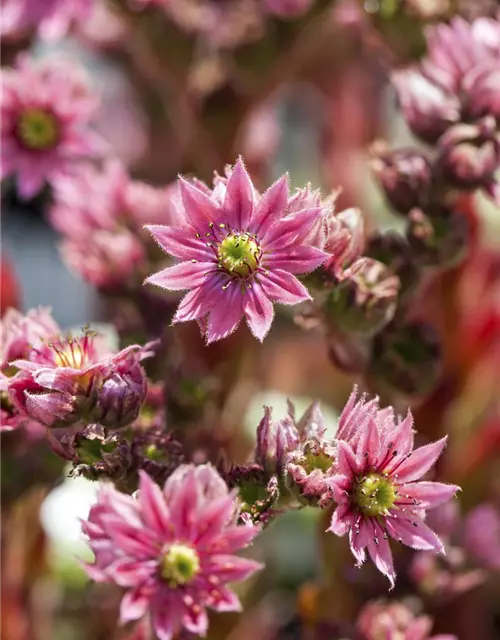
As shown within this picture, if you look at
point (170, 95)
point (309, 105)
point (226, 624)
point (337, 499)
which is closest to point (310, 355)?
point (170, 95)

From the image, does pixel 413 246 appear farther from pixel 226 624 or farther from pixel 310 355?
pixel 310 355

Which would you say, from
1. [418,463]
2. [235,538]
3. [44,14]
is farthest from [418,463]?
[44,14]

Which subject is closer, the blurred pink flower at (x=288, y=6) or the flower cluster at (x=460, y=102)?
the flower cluster at (x=460, y=102)

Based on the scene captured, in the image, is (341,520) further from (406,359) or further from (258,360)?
(258,360)

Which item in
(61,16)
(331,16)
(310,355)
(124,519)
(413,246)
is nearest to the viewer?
(124,519)

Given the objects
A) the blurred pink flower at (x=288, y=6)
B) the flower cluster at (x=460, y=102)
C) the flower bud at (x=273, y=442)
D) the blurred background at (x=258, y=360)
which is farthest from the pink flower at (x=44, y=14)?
Result: the flower bud at (x=273, y=442)

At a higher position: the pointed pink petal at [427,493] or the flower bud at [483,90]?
the flower bud at [483,90]

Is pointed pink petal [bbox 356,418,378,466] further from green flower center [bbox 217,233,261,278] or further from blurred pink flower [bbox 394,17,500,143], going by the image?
blurred pink flower [bbox 394,17,500,143]

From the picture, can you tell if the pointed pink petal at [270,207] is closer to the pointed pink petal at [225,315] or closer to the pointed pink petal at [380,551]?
the pointed pink petal at [225,315]
